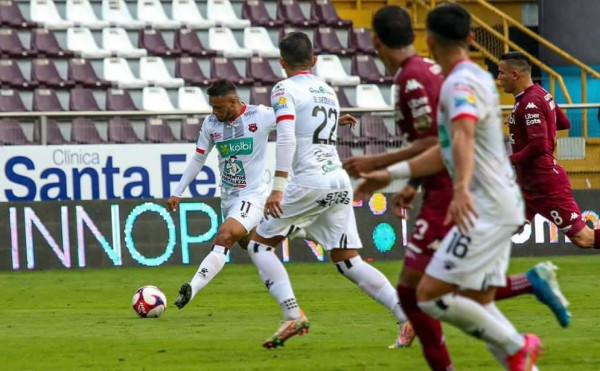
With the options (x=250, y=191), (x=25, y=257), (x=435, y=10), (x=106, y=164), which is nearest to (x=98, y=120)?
(x=106, y=164)

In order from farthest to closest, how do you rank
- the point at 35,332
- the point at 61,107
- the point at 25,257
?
the point at 61,107 → the point at 25,257 → the point at 35,332

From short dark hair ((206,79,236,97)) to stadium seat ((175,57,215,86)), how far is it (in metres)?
10.9

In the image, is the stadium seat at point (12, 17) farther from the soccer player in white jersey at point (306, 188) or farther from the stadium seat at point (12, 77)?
the soccer player in white jersey at point (306, 188)

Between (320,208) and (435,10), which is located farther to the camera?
(320,208)

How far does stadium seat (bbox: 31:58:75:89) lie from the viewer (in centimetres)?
2231

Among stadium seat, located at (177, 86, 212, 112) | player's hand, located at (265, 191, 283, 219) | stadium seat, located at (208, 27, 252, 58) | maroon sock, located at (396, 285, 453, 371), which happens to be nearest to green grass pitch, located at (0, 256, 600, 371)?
player's hand, located at (265, 191, 283, 219)

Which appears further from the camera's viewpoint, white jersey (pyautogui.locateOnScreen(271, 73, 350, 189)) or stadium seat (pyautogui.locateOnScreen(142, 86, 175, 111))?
stadium seat (pyautogui.locateOnScreen(142, 86, 175, 111))

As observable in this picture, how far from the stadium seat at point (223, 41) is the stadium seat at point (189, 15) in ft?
0.85

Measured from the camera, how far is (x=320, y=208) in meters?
9.83

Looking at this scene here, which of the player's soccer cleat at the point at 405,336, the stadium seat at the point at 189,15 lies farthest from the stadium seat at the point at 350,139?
the player's soccer cleat at the point at 405,336

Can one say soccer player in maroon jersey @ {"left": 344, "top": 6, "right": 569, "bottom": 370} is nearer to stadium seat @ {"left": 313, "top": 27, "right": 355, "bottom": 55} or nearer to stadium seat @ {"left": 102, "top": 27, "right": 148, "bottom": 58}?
stadium seat @ {"left": 102, "top": 27, "right": 148, "bottom": 58}

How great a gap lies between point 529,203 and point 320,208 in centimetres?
395

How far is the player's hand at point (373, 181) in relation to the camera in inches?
254

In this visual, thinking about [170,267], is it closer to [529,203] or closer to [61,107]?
[61,107]
